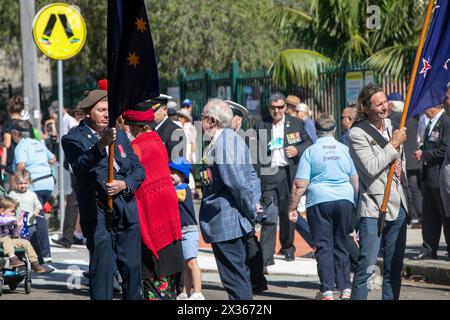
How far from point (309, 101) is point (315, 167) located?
1103 cm

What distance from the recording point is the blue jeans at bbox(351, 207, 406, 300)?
9500 millimetres

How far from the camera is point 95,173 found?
347 inches

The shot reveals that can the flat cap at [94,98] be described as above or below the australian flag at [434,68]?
below

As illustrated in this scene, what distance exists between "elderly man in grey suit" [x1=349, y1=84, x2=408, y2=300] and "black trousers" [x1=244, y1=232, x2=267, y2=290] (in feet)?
7.44

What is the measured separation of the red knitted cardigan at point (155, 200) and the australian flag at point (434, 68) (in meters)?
2.08

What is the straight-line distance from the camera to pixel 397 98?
15.2 meters

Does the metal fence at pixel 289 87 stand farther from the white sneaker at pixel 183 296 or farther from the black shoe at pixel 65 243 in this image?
the white sneaker at pixel 183 296

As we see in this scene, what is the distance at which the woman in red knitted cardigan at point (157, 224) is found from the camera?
9.32 m

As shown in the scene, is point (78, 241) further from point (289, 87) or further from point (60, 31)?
point (289, 87)

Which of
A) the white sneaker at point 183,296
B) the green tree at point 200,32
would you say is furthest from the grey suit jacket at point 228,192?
the green tree at point 200,32

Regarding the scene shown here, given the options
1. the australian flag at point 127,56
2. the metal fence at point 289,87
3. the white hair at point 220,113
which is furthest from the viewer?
the metal fence at point 289,87

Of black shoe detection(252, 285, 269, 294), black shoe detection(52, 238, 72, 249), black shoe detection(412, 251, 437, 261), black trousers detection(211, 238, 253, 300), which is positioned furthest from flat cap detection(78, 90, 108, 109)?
black shoe detection(52, 238, 72, 249)

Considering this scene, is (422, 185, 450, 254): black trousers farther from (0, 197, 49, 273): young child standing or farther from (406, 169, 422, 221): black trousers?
(0, 197, 49, 273): young child standing

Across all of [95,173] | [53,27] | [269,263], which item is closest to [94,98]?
[95,173]
